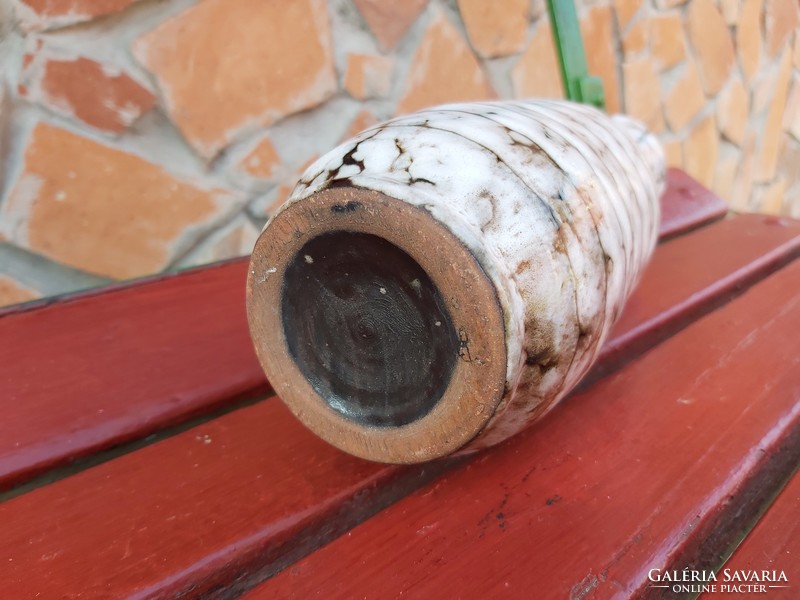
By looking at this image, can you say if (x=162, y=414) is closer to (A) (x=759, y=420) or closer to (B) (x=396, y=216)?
(B) (x=396, y=216)

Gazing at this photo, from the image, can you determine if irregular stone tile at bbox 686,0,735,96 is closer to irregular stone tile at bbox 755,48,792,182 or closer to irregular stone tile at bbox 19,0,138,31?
irregular stone tile at bbox 755,48,792,182

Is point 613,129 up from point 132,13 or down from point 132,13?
down

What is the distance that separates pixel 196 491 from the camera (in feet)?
1.60

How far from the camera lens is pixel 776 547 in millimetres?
446

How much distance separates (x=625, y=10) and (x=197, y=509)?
1743 millimetres

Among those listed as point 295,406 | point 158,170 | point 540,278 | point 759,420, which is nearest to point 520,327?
point 540,278

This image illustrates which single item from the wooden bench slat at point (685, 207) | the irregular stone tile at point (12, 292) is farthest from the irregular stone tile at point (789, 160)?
the irregular stone tile at point (12, 292)

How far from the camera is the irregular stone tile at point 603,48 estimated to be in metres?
1.58

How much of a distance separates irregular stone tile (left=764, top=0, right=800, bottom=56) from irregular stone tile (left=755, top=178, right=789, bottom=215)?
546mm

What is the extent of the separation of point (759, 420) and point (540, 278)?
32cm

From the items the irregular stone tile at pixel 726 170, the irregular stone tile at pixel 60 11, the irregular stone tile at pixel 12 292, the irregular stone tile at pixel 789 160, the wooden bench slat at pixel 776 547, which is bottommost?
the irregular stone tile at pixel 789 160

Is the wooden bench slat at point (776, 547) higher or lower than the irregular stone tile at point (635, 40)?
lower

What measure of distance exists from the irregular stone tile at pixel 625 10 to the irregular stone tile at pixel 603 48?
3cm

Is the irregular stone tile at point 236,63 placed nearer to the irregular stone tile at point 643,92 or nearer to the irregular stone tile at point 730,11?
the irregular stone tile at point 643,92
